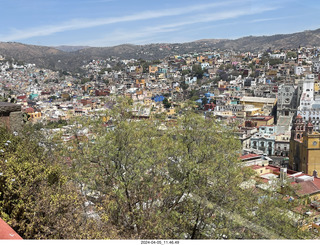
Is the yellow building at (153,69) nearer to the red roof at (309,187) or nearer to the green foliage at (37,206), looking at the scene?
the red roof at (309,187)

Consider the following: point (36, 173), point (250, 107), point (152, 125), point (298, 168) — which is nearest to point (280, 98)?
point (250, 107)

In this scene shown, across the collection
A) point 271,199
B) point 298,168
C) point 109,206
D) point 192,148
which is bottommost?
point 298,168

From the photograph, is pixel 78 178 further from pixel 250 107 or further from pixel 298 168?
pixel 250 107

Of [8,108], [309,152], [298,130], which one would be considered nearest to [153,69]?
[298,130]

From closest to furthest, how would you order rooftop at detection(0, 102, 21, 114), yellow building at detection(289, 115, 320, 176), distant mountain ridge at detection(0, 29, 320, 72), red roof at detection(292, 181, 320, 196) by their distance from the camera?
rooftop at detection(0, 102, 21, 114), red roof at detection(292, 181, 320, 196), yellow building at detection(289, 115, 320, 176), distant mountain ridge at detection(0, 29, 320, 72)

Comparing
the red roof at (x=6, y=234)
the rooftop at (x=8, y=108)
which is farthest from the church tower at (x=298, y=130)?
the red roof at (x=6, y=234)

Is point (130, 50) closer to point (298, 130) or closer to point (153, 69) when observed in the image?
point (153, 69)

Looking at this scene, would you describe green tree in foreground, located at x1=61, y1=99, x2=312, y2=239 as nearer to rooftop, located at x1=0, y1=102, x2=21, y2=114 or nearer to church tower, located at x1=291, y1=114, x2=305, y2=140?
rooftop, located at x1=0, y1=102, x2=21, y2=114

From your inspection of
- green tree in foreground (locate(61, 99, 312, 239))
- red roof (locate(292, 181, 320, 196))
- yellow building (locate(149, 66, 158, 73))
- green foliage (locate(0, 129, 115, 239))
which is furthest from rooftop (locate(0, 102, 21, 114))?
yellow building (locate(149, 66, 158, 73))
